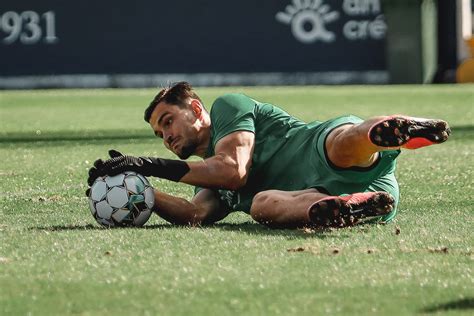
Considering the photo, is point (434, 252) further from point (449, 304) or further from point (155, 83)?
point (155, 83)

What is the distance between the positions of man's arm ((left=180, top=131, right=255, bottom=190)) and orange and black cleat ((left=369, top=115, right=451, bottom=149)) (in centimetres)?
81

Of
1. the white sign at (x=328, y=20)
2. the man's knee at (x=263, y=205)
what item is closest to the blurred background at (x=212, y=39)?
the white sign at (x=328, y=20)

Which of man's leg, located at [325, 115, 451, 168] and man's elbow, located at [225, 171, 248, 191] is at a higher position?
man's leg, located at [325, 115, 451, 168]

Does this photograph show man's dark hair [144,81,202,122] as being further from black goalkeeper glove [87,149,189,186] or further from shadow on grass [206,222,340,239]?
shadow on grass [206,222,340,239]

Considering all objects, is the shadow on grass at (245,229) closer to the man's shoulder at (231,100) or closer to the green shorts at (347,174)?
the green shorts at (347,174)

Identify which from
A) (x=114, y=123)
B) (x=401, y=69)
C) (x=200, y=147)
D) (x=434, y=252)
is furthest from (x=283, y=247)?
(x=401, y=69)

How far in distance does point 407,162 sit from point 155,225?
522 centimetres

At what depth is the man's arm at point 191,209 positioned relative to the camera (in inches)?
305

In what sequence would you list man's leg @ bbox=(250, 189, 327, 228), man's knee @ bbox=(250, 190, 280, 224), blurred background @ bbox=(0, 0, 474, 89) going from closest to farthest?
1. man's leg @ bbox=(250, 189, 327, 228)
2. man's knee @ bbox=(250, 190, 280, 224)
3. blurred background @ bbox=(0, 0, 474, 89)

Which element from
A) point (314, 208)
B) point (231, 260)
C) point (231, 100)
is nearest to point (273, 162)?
point (231, 100)

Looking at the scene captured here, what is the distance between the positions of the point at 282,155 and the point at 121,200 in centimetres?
98

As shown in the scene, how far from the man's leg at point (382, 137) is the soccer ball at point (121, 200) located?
1117mm


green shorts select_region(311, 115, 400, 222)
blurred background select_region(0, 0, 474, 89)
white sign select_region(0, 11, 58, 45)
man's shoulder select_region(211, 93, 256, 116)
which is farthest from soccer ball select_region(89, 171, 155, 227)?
white sign select_region(0, 11, 58, 45)

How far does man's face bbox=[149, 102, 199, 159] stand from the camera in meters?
7.66
